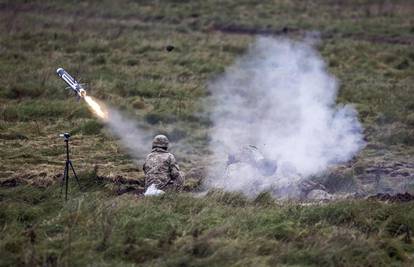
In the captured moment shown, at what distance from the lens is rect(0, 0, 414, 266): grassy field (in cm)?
766

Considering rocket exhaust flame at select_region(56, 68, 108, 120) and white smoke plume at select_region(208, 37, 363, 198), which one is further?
white smoke plume at select_region(208, 37, 363, 198)

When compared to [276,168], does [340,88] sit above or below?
above

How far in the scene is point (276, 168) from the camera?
38.1 feet

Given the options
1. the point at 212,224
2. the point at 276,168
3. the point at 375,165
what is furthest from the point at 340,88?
the point at 212,224

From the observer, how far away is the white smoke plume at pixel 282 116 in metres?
12.5

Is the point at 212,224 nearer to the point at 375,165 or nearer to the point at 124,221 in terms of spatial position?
the point at 124,221

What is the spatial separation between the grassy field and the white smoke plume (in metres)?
0.40

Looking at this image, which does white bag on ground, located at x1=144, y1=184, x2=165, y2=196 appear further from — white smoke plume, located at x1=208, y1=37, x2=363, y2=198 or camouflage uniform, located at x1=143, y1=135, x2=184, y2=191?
white smoke plume, located at x1=208, y1=37, x2=363, y2=198

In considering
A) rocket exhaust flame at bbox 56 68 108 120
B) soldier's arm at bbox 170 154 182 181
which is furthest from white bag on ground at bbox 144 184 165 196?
rocket exhaust flame at bbox 56 68 108 120

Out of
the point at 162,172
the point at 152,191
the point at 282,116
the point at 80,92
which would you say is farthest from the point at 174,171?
the point at 282,116

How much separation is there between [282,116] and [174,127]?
7.84ft

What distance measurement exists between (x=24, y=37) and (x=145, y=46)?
377 centimetres

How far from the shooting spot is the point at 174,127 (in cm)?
1452

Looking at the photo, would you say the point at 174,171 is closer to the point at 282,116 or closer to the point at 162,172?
the point at 162,172
